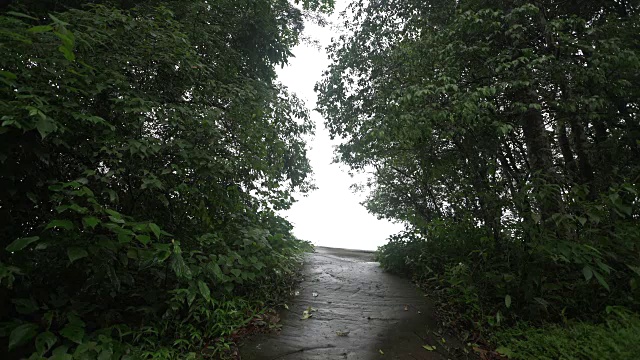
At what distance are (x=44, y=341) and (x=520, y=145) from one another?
7627mm

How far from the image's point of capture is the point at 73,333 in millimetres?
2729

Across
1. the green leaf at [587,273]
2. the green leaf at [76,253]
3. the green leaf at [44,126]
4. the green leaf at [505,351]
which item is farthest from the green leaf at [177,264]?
the green leaf at [587,273]

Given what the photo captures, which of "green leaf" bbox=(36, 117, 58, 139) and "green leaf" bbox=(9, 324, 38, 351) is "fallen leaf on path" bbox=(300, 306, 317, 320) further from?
"green leaf" bbox=(36, 117, 58, 139)

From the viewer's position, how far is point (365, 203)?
14344mm

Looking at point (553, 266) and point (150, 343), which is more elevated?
point (553, 266)

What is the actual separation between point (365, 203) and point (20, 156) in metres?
12.4

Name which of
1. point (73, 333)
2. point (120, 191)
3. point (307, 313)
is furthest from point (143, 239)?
point (307, 313)

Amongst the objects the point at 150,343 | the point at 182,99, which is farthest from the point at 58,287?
the point at 182,99

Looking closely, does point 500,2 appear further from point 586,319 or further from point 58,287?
point 58,287

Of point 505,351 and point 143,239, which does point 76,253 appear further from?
point 505,351

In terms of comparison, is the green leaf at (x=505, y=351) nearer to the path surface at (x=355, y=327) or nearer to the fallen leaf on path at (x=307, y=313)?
the path surface at (x=355, y=327)

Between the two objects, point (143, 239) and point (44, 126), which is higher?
point (44, 126)

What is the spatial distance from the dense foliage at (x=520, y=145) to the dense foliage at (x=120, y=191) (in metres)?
2.44

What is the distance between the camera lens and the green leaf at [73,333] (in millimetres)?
2680
